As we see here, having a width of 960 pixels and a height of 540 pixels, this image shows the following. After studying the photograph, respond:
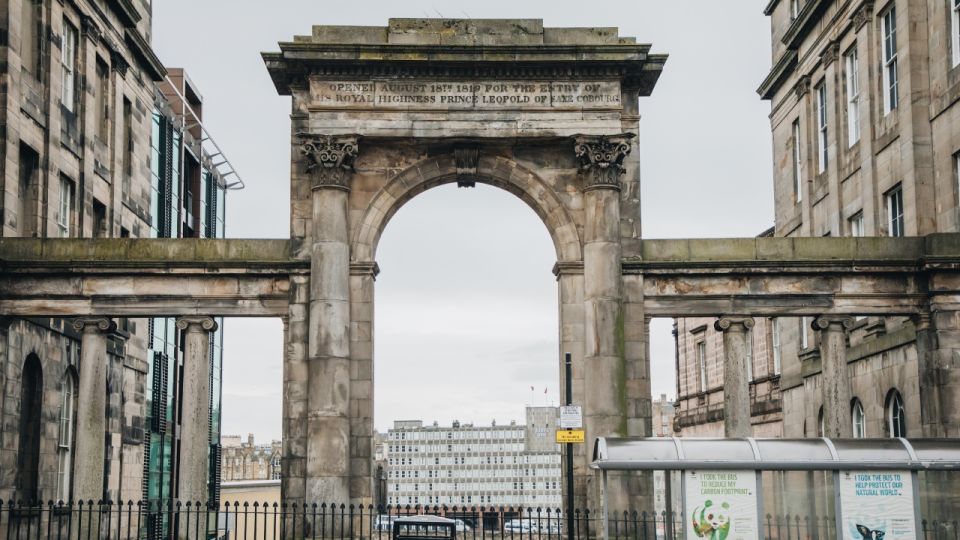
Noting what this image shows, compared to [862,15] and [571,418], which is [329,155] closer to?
[571,418]

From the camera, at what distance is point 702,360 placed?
55719 mm

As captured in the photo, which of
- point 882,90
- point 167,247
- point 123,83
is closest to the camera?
point 167,247

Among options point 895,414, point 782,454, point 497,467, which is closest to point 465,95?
point 782,454

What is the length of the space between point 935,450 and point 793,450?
2350 millimetres

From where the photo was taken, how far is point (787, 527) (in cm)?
1973

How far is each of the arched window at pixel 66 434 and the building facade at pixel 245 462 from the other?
114m

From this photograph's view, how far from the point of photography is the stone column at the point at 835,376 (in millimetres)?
25750

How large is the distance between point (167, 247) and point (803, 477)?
14.6 metres

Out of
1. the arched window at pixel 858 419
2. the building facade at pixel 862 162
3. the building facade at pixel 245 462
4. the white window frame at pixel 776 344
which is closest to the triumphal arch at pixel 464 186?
the building facade at pixel 862 162

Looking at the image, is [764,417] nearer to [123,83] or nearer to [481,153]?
[481,153]

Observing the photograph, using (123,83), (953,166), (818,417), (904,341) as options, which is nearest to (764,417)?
(818,417)

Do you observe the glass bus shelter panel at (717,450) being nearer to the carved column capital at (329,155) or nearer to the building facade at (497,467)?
the carved column capital at (329,155)

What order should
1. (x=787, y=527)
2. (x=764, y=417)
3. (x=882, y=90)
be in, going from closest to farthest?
(x=787, y=527), (x=882, y=90), (x=764, y=417)

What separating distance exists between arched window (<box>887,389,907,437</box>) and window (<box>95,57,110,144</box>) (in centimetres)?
2361
